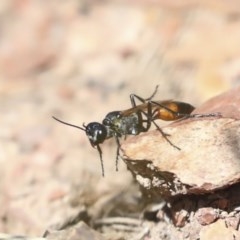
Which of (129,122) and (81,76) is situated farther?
(81,76)

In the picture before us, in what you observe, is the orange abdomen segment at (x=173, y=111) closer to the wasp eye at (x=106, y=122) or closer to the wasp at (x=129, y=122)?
the wasp at (x=129, y=122)

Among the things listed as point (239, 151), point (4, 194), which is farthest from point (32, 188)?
point (239, 151)

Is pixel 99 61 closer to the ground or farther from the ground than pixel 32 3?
closer to the ground

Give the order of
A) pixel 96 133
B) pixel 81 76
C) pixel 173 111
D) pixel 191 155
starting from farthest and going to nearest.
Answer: pixel 81 76, pixel 96 133, pixel 173 111, pixel 191 155

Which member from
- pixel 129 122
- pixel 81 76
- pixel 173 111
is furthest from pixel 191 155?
pixel 81 76

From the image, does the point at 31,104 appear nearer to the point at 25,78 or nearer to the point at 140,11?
the point at 25,78

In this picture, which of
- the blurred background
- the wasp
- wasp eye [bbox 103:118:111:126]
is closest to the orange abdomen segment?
the wasp

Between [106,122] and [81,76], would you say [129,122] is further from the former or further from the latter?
[81,76]
